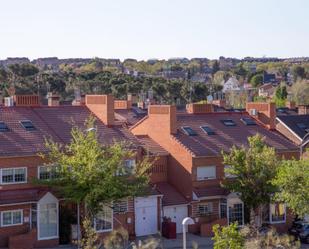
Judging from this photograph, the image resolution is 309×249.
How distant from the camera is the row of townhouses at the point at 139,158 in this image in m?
40.3

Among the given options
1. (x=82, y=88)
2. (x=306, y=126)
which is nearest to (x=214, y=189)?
(x=306, y=126)

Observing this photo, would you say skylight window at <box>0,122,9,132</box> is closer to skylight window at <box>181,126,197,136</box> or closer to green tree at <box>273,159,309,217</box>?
skylight window at <box>181,126,197,136</box>

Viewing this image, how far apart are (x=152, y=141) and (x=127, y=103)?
22.5 metres

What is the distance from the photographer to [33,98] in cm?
4697

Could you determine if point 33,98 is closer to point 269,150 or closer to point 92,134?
point 92,134

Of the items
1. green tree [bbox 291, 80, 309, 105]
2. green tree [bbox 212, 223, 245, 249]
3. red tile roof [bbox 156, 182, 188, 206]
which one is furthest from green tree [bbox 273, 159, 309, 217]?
green tree [bbox 291, 80, 309, 105]

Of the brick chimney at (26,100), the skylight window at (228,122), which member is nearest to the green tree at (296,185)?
the skylight window at (228,122)

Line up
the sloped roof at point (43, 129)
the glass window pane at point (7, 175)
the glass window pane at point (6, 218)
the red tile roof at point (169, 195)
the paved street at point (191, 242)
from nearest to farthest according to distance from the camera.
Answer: the glass window pane at point (6, 218) < the glass window pane at point (7, 175) < the sloped roof at point (43, 129) < the paved street at point (191, 242) < the red tile roof at point (169, 195)

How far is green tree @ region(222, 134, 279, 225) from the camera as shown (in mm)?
45125

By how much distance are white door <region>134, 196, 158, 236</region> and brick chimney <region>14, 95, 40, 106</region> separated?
30.9ft

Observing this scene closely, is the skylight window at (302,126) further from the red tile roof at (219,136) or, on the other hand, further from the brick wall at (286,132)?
the red tile roof at (219,136)

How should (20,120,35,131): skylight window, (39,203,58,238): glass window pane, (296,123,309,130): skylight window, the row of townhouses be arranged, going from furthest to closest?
(296,123,309,130): skylight window, (20,120,35,131): skylight window, (39,203,58,238): glass window pane, the row of townhouses

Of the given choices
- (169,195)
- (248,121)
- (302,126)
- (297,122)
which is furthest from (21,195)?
(297,122)

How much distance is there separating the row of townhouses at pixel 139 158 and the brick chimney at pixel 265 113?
337mm
